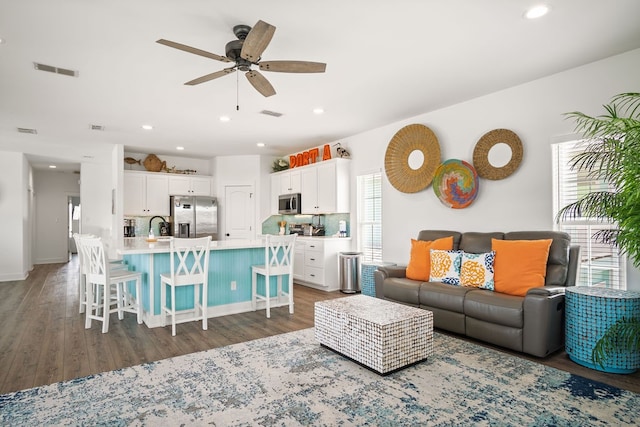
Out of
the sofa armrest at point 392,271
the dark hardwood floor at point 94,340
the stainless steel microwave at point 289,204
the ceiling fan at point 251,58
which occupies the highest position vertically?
the ceiling fan at point 251,58

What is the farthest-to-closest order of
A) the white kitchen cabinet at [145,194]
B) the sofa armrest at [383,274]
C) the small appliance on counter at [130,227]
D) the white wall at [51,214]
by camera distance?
the white wall at [51,214] → the small appliance on counter at [130,227] → the white kitchen cabinet at [145,194] → the sofa armrest at [383,274]

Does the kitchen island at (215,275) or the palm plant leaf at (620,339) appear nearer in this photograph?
the palm plant leaf at (620,339)

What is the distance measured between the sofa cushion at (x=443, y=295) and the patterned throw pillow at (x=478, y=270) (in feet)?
0.42

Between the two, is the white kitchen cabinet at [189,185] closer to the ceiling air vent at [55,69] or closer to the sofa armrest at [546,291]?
the ceiling air vent at [55,69]

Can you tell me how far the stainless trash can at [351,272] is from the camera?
5758mm

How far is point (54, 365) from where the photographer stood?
2.94 m

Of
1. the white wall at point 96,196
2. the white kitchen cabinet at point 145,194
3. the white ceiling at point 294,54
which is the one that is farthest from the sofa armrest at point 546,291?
the white wall at point 96,196

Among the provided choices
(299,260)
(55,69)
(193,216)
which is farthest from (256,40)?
(193,216)

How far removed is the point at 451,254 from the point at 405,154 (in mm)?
1787

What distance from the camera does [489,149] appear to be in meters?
4.17

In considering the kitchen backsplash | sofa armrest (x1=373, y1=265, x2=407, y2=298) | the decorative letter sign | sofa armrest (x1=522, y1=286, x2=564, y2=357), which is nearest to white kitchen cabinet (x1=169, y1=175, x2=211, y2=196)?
the kitchen backsplash

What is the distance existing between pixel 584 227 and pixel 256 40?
3494mm

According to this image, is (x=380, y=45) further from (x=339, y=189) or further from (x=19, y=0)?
(x=339, y=189)

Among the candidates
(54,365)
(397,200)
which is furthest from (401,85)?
(54,365)
